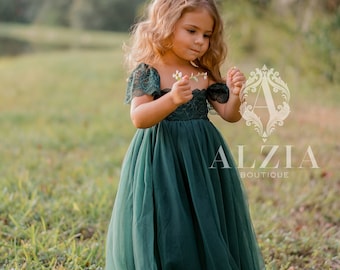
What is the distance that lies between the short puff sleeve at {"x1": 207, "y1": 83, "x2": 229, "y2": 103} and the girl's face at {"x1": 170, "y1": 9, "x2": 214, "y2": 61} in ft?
0.48

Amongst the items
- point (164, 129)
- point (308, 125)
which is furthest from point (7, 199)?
point (308, 125)

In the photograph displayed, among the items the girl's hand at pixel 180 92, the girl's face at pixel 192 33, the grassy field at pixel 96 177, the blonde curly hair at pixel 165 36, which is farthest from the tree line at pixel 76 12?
the girl's hand at pixel 180 92

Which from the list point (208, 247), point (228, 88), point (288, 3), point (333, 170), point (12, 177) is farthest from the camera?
point (288, 3)

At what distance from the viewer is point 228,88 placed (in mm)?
2043

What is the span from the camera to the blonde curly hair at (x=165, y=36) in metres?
1.92

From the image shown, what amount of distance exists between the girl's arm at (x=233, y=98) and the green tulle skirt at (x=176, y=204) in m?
0.08

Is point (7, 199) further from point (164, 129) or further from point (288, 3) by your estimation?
point (288, 3)

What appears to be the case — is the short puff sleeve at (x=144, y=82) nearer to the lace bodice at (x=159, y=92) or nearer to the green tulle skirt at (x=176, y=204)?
the lace bodice at (x=159, y=92)

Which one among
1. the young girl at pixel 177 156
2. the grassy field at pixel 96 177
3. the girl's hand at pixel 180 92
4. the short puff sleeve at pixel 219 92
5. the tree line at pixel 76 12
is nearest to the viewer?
the girl's hand at pixel 180 92

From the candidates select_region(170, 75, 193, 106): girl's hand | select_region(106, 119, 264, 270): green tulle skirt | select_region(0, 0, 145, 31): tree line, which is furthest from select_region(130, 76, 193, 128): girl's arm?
select_region(0, 0, 145, 31): tree line

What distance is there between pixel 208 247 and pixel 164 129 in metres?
0.41

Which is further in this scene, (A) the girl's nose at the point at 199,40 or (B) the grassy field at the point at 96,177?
(B) the grassy field at the point at 96,177

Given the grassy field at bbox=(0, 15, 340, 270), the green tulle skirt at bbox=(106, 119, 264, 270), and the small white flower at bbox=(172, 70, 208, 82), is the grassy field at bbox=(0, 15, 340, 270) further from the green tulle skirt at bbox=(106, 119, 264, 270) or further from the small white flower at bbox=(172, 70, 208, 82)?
the green tulle skirt at bbox=(106, 119, 264, 270)

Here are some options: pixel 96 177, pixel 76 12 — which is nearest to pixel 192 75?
pixel 96 177
